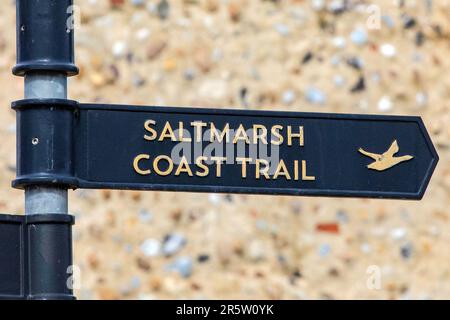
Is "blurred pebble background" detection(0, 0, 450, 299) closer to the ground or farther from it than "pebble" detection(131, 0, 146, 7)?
closer to the ground

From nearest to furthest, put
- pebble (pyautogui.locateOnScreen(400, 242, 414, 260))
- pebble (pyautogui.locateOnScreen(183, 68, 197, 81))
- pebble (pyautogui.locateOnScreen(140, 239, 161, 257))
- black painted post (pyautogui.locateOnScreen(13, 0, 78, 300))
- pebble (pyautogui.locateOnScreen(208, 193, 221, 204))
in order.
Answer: black painted post (pyautogui.locateOnScreen(13, 0, 78, 300)) < pebble (pyautogui.locateOnScreen(140, 239, 161, 257)) < pebble (pyautogui.locateOnScreen(208, 193, 221, 204)) < pebble (pyautogui.locateOnScreen(183, 68, 197, 81)) < pebble (pyautogui.locateOnScreen(400, 242, 414, 260))

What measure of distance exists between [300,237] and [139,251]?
1.94 ft

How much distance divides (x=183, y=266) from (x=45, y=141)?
2415 millimetres

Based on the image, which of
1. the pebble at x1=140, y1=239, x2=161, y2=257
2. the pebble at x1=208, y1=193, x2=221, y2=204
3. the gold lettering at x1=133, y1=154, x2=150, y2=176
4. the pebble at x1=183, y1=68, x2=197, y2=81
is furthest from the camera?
the pebble at x1=183, y1=68, x2=197, y2=81

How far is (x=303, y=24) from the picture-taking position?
211 inches

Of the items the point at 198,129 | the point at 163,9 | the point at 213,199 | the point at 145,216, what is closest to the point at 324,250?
the point at 213,199

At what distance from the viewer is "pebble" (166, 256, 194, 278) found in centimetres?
497

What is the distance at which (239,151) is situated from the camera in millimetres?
2730

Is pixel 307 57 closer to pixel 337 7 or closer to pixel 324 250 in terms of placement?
pixel 337 7

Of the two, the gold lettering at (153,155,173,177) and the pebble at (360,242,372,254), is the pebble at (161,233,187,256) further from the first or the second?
the gold lettering at (153,155,173,177)

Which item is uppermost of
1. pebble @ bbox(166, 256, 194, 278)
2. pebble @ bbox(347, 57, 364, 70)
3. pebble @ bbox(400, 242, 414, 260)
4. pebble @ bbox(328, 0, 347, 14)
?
pebble @ bbox(328, 0, 347, 14)

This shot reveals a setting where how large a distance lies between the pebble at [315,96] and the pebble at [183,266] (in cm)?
76

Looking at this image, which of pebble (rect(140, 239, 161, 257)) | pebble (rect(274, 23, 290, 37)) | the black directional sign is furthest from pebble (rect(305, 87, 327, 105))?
the black directional sign
